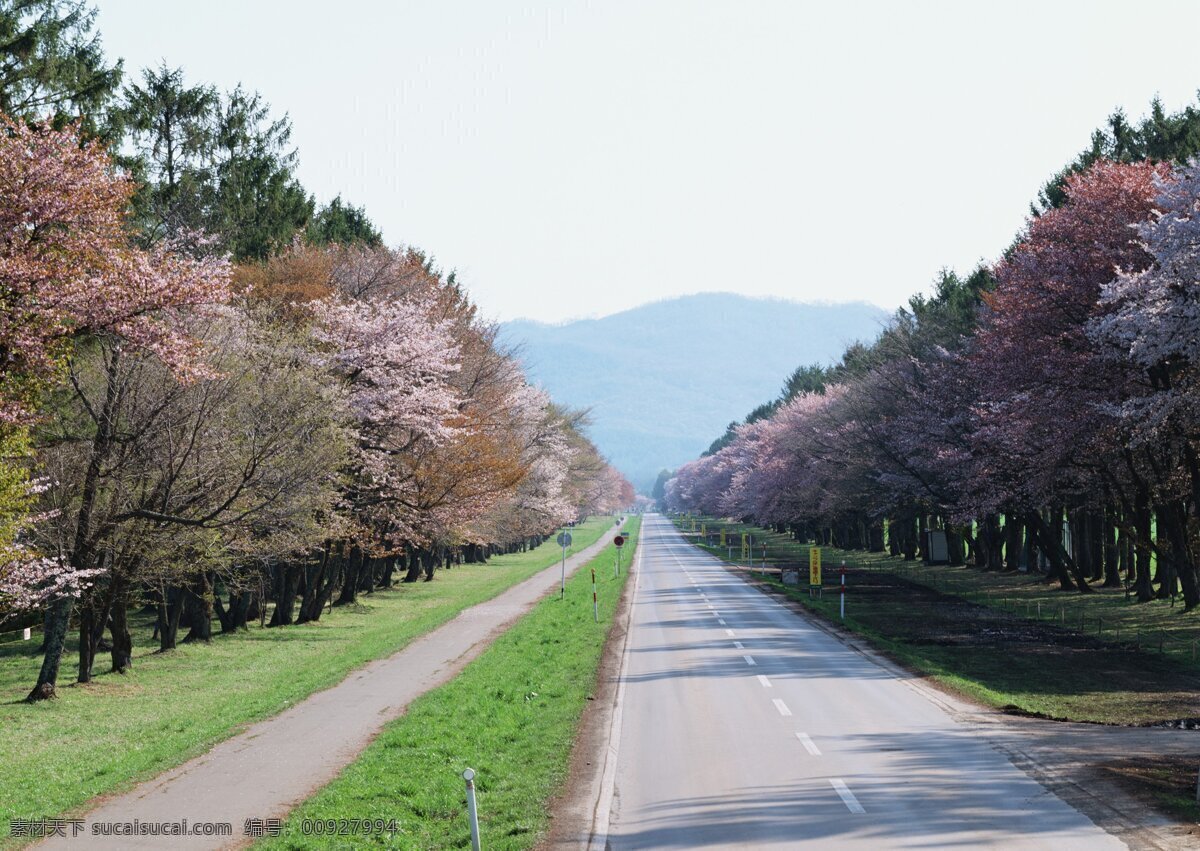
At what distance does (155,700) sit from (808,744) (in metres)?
16.3

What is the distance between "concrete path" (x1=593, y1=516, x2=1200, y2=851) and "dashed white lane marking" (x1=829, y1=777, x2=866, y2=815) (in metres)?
0.03

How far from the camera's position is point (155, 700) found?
1078 inches

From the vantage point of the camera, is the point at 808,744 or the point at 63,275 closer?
the point at 808,744

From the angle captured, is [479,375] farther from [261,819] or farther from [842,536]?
[842,536]

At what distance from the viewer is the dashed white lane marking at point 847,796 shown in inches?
551

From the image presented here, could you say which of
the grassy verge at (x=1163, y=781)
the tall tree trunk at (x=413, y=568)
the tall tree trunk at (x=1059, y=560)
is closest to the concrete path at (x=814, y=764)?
the grassy verge at (x=1163, y=781)

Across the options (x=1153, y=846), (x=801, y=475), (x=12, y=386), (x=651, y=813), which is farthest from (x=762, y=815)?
(x=801, y=475)

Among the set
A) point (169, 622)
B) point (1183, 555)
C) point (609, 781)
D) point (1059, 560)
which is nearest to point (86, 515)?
point (169, 622)

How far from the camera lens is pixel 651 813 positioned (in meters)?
14.1

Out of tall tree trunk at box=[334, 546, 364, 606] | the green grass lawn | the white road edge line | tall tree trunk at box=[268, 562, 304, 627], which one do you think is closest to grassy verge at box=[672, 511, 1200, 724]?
the white road edge line

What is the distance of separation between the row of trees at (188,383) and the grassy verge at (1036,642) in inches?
650

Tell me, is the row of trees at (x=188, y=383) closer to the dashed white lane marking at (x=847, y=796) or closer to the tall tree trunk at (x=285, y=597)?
the tall tree trunk at (x=285, y=597)

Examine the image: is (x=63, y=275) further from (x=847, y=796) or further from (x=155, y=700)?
(x=847, y=796)

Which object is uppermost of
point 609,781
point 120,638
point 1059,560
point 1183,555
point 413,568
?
point 1183,555
